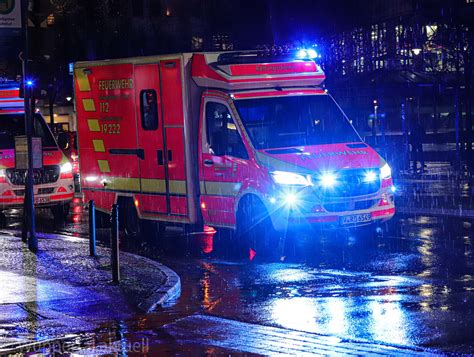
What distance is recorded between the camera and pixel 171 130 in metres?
15.6

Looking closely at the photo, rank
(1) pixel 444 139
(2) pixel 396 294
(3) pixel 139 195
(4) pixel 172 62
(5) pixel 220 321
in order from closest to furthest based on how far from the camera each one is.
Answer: (5) pixel 220 321 < (2) pixel 396 294 < (4) pixel 172 62 < (3) pixel 139 195 < (1) pixel 444 139

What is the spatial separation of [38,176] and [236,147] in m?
6.96

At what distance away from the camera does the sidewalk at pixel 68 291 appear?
30.2 feet

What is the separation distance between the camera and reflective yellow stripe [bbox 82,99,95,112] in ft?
57.6

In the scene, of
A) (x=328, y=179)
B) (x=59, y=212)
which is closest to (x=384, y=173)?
(x=328, y=179)

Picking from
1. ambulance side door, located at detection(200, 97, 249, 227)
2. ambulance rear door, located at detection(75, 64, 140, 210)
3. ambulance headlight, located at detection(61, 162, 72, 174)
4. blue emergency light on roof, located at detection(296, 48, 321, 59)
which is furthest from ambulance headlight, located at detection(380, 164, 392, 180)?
ambulance headlight, located at detection(61, 162, 72, 174)

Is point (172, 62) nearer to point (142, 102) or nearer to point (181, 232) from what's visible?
point (142, 102)

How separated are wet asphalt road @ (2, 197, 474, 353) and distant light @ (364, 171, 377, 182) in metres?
0.98

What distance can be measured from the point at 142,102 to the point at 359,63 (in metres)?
Result: 17.0

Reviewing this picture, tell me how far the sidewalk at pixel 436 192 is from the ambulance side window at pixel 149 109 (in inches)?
233

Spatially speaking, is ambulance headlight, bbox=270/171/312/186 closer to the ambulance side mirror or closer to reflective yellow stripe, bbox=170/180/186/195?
reflective yellow stripe, bbox=170/180/186/195

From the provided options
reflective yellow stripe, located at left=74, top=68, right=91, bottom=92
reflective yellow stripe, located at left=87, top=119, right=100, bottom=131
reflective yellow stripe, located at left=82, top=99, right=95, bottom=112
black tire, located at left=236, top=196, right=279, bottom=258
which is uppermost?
reflective yellow stripe, located at left=74, top=68, right=91, bottom=92

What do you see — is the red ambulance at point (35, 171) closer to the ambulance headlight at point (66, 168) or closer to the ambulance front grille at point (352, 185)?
the ambulance headlight at point (66, 168)

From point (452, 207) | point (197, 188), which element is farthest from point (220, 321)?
point (452, 207)
